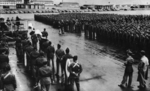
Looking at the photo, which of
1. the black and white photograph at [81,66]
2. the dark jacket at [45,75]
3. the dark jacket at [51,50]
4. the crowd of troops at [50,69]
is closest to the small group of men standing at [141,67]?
the black and white photograph at [81,66]

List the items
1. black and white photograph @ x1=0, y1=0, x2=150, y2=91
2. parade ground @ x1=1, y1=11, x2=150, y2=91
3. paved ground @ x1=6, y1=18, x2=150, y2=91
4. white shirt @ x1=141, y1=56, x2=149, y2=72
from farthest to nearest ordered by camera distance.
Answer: paved ground @ x1=6, y1=18, x2=150, y2=91 < parade ground @ x1=1, y1=11, x2=150, y2=91 < white shirt @ x1=141, y1=56, x2=149, y2=72 < black and white photograph @ x1=0, y1=0, x2=150, y2=91

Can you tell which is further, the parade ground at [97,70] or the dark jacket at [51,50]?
the dark jacket at [51,50]

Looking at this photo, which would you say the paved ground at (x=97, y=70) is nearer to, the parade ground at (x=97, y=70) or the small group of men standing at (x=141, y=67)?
the parade ground at (x=97, y=70)

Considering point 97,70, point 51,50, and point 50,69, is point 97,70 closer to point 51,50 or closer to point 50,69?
point 51,50

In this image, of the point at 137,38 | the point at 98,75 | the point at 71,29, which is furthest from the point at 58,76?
the point at 71,29

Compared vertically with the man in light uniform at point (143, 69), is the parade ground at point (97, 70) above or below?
below

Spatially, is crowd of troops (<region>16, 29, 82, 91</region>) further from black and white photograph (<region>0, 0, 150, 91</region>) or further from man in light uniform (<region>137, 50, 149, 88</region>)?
man in light uniform (<region>137, 50, 149, 88</region>)

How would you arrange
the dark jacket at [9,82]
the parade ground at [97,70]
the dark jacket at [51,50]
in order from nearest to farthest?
the dark jacket at [9,82], the parade ground at [97,70], the dark jacket at [51,50]

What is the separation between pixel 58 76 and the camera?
10.8 m

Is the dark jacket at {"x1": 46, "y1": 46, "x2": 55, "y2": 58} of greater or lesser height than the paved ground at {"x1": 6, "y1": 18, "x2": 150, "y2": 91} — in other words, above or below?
above

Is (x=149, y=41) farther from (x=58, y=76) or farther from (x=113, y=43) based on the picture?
(x=58, y=76)

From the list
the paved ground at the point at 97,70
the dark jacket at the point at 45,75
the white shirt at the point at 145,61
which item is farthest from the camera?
the paved ground at the point at 97,70

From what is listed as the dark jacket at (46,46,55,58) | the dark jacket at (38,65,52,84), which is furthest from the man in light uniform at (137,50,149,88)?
the dark jacket at (46,46,55,58)

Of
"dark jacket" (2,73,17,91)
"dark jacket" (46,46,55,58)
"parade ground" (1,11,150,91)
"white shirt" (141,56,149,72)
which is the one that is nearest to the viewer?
"dark jacket" (2,73,17,91)
